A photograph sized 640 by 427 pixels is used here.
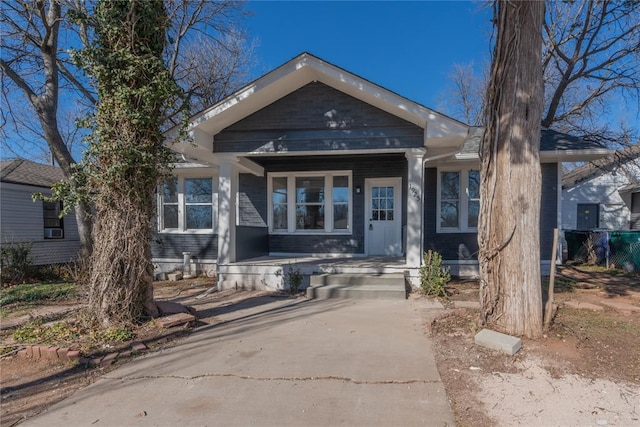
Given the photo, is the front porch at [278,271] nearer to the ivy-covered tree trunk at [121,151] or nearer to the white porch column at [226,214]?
the white porch column at [226,214]

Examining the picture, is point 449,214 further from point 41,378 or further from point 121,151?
point 41,378

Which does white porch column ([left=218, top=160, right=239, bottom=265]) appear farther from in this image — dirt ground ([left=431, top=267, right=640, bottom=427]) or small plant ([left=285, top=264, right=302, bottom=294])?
dirt ground ([left=431, top=267, right=640, bottom=427])

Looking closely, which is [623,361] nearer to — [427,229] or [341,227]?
[427,229]

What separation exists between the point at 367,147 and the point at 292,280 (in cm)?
341

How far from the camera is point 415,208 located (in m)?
7.70

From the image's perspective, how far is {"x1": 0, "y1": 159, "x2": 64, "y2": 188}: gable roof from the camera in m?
12.3

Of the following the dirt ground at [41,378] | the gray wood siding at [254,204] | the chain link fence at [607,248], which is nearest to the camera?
the dirt ground at [41,378]

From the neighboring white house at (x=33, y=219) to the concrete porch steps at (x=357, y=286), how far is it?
9.54 meters

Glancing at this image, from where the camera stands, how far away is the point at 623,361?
3.79 metres

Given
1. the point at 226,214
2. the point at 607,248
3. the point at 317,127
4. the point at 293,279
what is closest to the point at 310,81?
the point at 317,127

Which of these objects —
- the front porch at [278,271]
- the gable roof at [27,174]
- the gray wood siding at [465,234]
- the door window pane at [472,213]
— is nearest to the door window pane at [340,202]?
the front porch at [278,271]

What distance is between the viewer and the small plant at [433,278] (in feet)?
23.3

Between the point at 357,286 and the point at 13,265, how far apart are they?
9761 mm

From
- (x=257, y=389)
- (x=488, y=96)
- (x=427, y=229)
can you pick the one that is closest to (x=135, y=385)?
(x=257, y=389)
